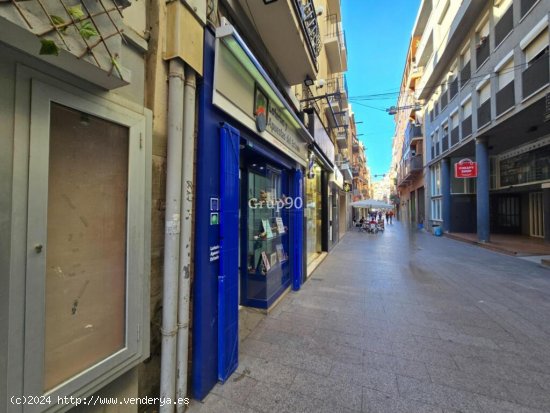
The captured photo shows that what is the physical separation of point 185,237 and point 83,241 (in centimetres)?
75

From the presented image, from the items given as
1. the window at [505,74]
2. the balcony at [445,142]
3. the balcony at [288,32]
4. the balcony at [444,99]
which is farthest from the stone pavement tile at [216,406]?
the balcony at [444,99]

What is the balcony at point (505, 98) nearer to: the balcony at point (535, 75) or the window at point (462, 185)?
the balcony at point (535, 75)

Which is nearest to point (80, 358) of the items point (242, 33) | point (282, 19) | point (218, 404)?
point (218, 404)

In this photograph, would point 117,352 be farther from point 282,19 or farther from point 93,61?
point 282,19

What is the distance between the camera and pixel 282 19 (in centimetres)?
393

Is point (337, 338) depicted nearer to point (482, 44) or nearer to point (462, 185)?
point (482, 44)

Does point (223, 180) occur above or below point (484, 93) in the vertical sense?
below

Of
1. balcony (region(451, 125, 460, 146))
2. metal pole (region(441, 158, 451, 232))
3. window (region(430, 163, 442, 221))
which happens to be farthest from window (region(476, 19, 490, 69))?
window (region(430, 163, 442, 221))

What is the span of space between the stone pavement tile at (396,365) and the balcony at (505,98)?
12097 mm

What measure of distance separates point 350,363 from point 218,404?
1514mm

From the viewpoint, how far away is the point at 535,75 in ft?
29.5

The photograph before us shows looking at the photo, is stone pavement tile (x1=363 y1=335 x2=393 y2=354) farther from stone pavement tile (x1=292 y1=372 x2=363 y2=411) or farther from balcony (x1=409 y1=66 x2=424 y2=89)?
balcony (x1=409 y1=66 x2=424 y2=89)

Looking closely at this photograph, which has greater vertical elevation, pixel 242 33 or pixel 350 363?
pixel 242 33

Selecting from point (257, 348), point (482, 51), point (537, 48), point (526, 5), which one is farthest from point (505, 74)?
point (257, 348)
